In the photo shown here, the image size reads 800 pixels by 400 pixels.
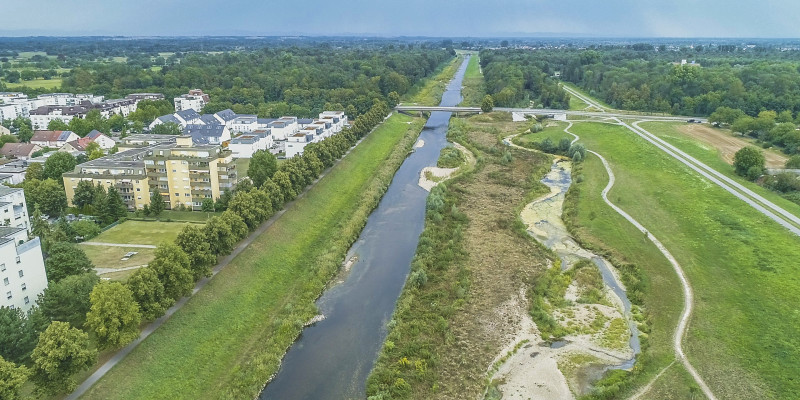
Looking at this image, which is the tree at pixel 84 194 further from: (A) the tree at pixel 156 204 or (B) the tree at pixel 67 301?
(B) the tree at pixel 67 301

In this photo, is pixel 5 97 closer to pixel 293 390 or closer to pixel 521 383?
pixel 293 390

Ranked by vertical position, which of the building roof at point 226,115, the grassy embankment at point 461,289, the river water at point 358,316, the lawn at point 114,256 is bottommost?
the river water at point 358,316

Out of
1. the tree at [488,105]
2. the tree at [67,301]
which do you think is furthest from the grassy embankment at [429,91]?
the tree at [67,301]

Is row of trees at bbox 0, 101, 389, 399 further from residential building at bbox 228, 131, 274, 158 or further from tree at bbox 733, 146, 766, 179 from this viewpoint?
tree at bbox 733, 146, 766, 179

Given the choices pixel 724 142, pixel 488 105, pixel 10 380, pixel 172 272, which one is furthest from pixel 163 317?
pixel 488 105

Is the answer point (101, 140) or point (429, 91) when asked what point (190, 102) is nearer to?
point (101, 140)

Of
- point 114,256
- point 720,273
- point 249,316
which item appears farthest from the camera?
point 114,256

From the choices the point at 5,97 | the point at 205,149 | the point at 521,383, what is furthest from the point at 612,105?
the point at 5,97
